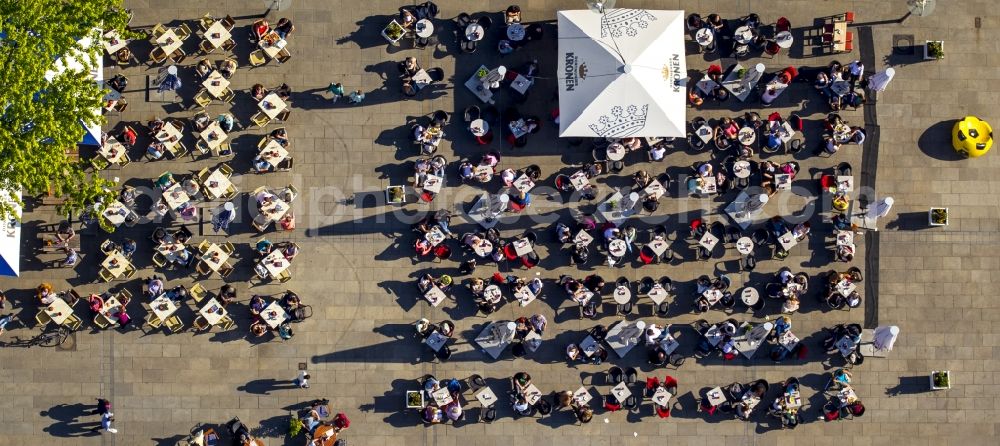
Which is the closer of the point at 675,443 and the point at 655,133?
the point at 655,133

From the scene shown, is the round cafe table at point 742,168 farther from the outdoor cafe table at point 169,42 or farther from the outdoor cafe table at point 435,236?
the outdoor cafe table at point 169,42

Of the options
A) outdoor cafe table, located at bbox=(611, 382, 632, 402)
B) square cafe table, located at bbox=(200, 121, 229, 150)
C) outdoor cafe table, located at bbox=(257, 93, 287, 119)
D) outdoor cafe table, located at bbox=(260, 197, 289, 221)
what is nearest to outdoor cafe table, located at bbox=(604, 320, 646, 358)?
outdoor cafe table, located at bbox=(611, 382, 632, 402)

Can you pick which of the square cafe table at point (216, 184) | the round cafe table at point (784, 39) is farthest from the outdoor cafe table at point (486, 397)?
the round cafe table at point (784, 39)

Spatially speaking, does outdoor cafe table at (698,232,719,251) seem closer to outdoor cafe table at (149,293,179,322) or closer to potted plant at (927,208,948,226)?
potted plant at (927,208,948,226)

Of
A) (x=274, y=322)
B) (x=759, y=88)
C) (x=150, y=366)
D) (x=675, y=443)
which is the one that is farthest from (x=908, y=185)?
(x=150, y=366)

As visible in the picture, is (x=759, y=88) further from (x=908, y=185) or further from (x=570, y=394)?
(x=570, y=394)

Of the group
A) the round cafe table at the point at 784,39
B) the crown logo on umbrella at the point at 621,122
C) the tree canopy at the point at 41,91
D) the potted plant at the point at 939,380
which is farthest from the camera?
the potted plant at the point at 939,380
